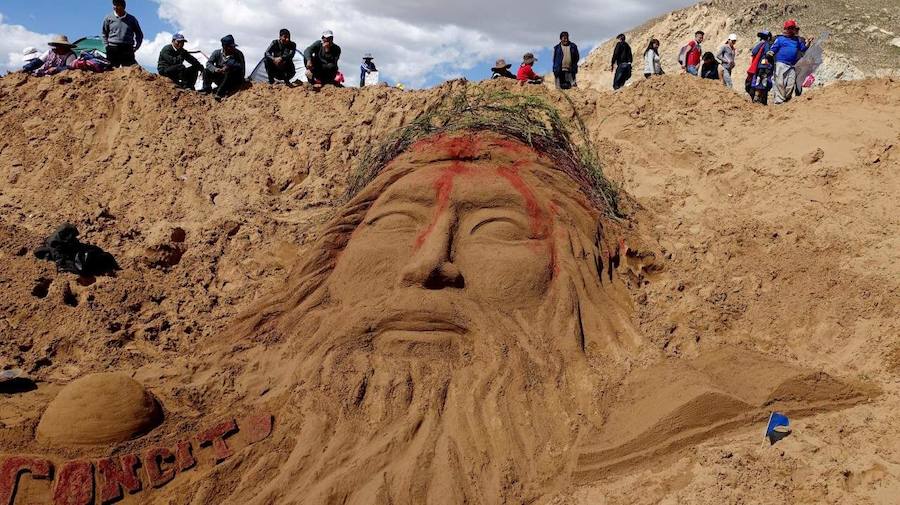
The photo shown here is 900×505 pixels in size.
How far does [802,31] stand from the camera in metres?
19.1

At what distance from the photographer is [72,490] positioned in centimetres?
297

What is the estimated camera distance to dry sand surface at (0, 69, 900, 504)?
3225mm

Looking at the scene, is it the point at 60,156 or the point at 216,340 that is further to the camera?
the point at 60,156

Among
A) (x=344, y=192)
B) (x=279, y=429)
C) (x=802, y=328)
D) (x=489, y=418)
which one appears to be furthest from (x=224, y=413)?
(x=802, y=328)

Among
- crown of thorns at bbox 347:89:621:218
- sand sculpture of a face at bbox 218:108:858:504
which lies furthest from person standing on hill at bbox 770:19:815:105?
sand sculpture of a face at bbox 218:108:858:504

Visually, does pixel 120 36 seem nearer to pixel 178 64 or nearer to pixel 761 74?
pixel 178 64

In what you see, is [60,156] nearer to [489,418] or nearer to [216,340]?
[216,340]

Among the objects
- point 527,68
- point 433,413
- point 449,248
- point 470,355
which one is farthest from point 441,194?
point 527,68

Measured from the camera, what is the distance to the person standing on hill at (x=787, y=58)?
6.74m

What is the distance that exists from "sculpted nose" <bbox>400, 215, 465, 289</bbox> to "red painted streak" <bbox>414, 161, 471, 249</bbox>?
0.09 metres

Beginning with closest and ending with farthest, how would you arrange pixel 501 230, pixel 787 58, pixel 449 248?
pixel 449 248 < pixel 501 230 < pixel 787 58

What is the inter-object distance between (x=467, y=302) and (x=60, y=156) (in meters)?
5.15

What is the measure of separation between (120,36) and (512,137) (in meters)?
5.75

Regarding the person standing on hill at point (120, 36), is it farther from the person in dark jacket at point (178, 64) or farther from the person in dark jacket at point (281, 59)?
the person in dark jacket at point (281, 59)
